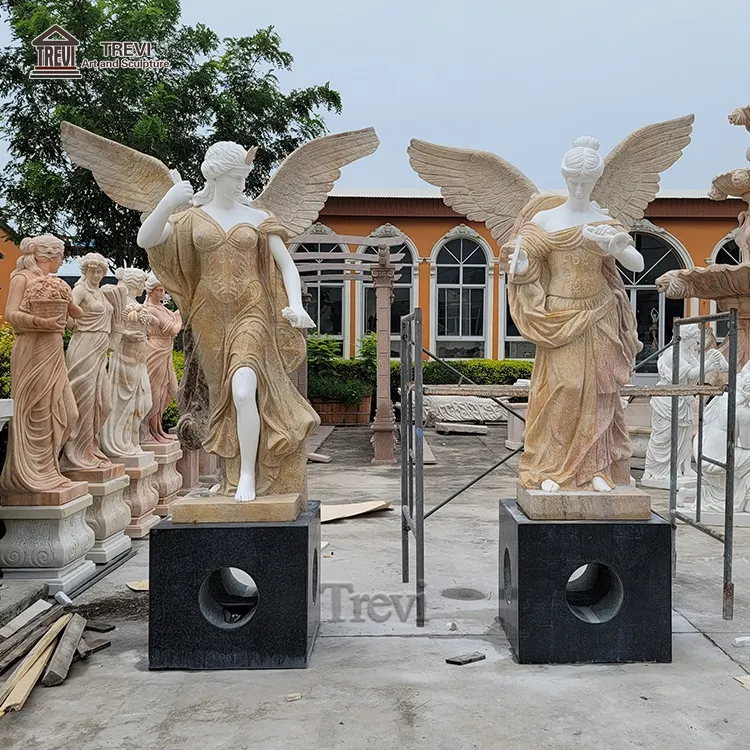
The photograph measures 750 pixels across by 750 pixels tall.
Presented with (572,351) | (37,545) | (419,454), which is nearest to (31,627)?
(37,545)

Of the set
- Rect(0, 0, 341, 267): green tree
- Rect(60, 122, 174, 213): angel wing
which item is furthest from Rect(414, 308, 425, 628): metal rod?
Rect(0, 0, 341, 267): green tree

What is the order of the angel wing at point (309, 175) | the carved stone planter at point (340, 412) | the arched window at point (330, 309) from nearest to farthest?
the angel wing at point (309, 175) < the carved stone planter at point (340, 412) < the arched window at point (330, 309)

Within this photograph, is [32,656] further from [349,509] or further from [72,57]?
[72,57]

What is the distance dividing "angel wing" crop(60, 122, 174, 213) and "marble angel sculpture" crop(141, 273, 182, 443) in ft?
9.11

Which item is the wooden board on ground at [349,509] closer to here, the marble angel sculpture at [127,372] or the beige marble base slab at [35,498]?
the marble angel sculpture at [127,372]

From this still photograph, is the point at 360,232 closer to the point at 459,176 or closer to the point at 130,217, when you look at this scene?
the point at 130,217

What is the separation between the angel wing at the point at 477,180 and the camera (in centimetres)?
431

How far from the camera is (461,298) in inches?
724

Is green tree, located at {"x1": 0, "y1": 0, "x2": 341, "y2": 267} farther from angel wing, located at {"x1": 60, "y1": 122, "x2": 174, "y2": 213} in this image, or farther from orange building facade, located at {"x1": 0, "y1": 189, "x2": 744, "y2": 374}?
angel wing, located at {"x1": 60, "y1": 122, "x2": 174, "y2": 213}

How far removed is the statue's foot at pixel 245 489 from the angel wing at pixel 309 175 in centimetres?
136

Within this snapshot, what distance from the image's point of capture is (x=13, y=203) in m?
12.9

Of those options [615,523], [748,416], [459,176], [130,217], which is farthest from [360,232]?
[615,523]

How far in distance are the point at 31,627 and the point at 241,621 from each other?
1.18m

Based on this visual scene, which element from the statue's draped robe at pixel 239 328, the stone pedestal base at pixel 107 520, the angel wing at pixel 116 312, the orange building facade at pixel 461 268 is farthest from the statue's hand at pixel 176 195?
the orange building facade at pixel 461 268
